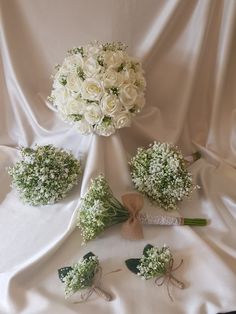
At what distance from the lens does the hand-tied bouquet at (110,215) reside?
50.4 inches

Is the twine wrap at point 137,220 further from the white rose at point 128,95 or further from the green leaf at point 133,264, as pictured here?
the white rose at point 128,95

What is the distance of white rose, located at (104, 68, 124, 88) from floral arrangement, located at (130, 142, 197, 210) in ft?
1.07

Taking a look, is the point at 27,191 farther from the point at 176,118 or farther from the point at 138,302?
the point at 176,118

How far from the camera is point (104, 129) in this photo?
57.2 inches

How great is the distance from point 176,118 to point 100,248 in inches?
32.1

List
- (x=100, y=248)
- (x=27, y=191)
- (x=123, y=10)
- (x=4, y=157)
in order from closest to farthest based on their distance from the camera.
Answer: (x=100, y=248), (x=27, y=191), (x=123, y=10), (x=4, y=157)

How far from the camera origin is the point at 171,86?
5.91ft

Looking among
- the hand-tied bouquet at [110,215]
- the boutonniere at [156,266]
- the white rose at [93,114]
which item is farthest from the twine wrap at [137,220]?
the white rose at [93,114]

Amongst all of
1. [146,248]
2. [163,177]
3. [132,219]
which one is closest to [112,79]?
[163,177]

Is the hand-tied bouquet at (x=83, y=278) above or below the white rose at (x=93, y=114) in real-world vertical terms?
below

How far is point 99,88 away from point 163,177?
430 mm

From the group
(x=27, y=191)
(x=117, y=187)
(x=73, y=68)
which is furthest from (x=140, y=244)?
(x=73, y=68)

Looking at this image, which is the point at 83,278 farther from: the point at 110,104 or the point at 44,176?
the point at 110,104

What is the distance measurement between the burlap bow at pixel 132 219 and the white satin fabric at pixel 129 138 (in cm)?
3
